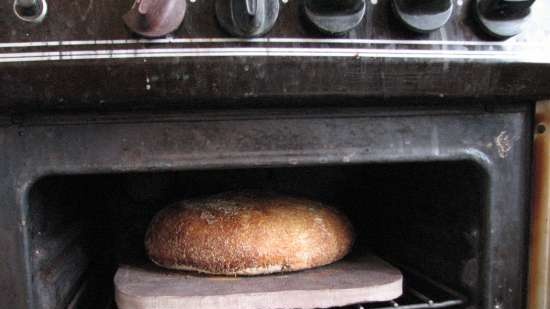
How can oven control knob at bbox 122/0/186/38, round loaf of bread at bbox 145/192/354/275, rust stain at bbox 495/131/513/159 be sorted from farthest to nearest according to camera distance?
round loaf of bread at bbox 145/192/354/275
rust stain at bbox 495/131/513/159
oven control knob at bbox 122/0/186/38

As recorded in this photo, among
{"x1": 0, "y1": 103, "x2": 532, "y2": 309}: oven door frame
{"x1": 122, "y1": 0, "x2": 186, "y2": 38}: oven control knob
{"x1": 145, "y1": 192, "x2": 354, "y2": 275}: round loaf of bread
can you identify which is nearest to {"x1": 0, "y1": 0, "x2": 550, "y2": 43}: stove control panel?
{"x1": 122, "y1": 0, "x2": 186, "y2": 38}: oven control knob

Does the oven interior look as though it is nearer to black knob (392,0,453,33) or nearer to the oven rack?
the oven rack

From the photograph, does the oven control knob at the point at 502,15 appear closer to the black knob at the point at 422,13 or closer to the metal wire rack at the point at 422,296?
the black knob at the point at 422,13

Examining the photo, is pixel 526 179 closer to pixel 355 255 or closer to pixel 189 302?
pixel 355 255

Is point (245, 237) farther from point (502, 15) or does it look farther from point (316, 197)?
point (502, 15)

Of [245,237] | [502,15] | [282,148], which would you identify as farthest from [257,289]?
[502,15]

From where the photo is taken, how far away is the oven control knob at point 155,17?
0.50m

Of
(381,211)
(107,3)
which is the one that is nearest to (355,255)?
(381,211)

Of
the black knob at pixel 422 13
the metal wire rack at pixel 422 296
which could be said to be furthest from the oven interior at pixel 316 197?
the black knob at pixel 422 13

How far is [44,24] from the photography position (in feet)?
1.76

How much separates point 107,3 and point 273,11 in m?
0.19

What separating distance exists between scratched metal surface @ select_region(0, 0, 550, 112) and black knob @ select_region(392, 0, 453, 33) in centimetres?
2

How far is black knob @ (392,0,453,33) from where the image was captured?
22.4 inches

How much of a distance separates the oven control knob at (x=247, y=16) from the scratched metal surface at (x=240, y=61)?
0.01 meters
